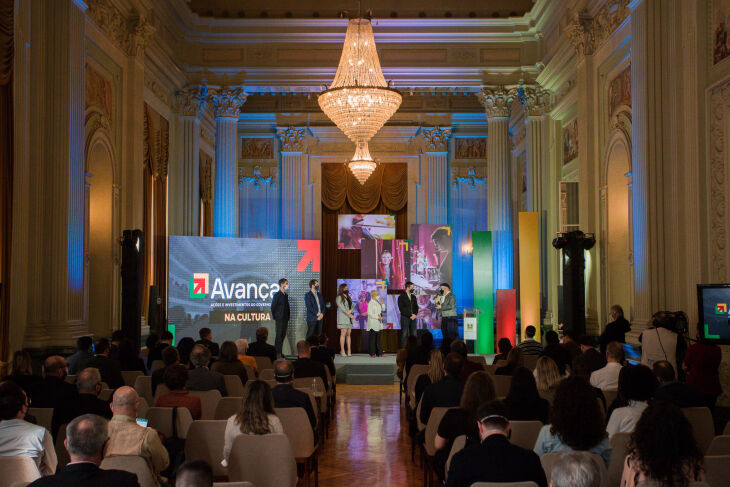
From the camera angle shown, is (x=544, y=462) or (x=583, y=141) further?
(x=583, y=141)

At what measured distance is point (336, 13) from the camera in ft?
55.4

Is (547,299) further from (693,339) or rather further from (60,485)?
(60,485)

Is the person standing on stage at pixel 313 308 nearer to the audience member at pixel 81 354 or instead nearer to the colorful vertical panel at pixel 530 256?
the colorful vertical panel at pixel 530 256

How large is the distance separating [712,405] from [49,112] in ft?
28.0

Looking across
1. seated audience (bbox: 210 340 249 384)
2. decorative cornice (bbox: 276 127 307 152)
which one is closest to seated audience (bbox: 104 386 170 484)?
seated audience (bbox: 210 340 249 384)

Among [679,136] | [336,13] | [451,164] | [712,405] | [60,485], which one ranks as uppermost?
[336,13]

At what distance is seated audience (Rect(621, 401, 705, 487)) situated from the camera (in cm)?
321

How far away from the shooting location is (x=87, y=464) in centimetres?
309

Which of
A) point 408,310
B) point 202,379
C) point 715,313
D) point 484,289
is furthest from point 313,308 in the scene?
point 715,313

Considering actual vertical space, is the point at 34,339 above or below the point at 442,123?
below

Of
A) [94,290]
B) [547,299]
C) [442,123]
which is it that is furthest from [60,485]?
[442,123]

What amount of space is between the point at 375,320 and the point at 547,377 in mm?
10900

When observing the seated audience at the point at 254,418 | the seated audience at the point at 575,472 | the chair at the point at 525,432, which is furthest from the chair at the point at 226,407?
the seated audience at the point at 575,472

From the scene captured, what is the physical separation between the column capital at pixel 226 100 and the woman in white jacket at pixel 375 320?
505cm
